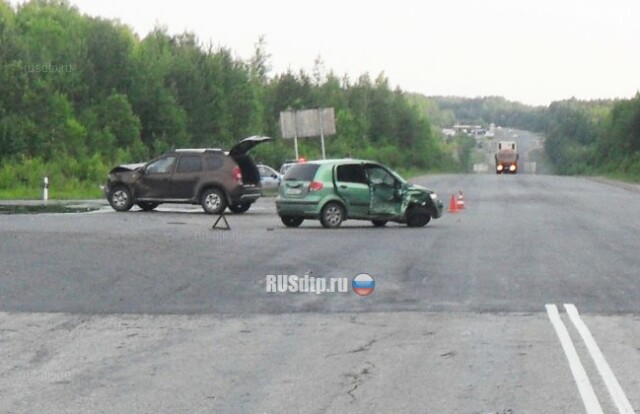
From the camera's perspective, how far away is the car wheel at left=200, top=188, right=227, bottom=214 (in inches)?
1271

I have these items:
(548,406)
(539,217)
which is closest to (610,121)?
(539,217)

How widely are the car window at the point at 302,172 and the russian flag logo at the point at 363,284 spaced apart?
10.9 m

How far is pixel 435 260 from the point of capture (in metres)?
18.6

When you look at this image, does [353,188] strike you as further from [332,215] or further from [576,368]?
[576,368]

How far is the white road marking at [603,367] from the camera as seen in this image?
8047 mm

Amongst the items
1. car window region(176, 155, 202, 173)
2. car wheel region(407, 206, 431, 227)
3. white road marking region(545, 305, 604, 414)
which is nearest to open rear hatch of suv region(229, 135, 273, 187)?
car window region(176, 155, 202, 173)

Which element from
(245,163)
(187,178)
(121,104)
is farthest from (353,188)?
(121,104)

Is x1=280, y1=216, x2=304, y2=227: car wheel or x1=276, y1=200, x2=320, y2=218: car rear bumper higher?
x1=276, y1=200, x2=320, y2=218: car rear bumper

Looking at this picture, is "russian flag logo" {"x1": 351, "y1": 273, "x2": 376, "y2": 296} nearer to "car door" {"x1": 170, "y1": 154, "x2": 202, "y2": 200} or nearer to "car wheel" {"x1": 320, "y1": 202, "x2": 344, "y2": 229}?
"car wheel" {"x1": 320, "y1": 202, "x2": 344, "y2": 229}

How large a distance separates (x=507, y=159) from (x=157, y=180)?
2968 inches

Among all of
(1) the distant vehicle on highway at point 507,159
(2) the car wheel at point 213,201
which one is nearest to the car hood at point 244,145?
(2) the car wheel at point 213,201

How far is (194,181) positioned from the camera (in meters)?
32.7

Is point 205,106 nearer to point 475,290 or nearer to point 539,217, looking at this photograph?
point 539,217

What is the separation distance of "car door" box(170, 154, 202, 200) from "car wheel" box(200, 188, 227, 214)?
38 cm
